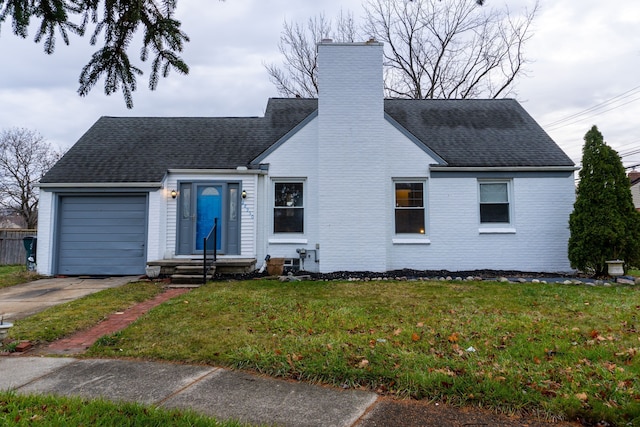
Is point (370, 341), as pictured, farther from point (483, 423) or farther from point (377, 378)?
point (483, 423)

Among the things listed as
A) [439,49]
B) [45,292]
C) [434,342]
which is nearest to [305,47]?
[439,49]

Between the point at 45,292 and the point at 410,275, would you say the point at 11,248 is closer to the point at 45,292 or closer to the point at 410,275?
the point at 45,292

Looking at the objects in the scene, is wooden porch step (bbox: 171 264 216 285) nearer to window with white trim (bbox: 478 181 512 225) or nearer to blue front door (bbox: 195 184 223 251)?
blue front door (bbox: 195 184 223 251)

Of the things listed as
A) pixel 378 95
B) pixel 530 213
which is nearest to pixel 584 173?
pixel 530 213

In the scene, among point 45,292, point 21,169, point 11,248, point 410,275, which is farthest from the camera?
point 21,169

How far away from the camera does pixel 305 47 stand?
75.2ft

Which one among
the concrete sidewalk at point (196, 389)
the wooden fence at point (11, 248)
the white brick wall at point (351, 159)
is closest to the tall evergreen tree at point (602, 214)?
the white brick wall at point (351, 159)

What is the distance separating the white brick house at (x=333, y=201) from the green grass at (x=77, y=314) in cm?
257

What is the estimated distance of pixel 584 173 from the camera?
28.8 ft

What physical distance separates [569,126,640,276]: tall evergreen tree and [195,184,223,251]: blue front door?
9271 mm

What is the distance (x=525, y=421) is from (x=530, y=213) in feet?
29.4

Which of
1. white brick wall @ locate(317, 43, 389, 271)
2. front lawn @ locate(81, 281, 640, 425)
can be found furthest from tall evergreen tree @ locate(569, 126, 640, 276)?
white brick wall @ locate(317, 43, 389, 271)

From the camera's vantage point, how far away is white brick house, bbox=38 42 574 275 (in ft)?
31.8

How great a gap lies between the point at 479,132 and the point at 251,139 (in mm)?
7324
